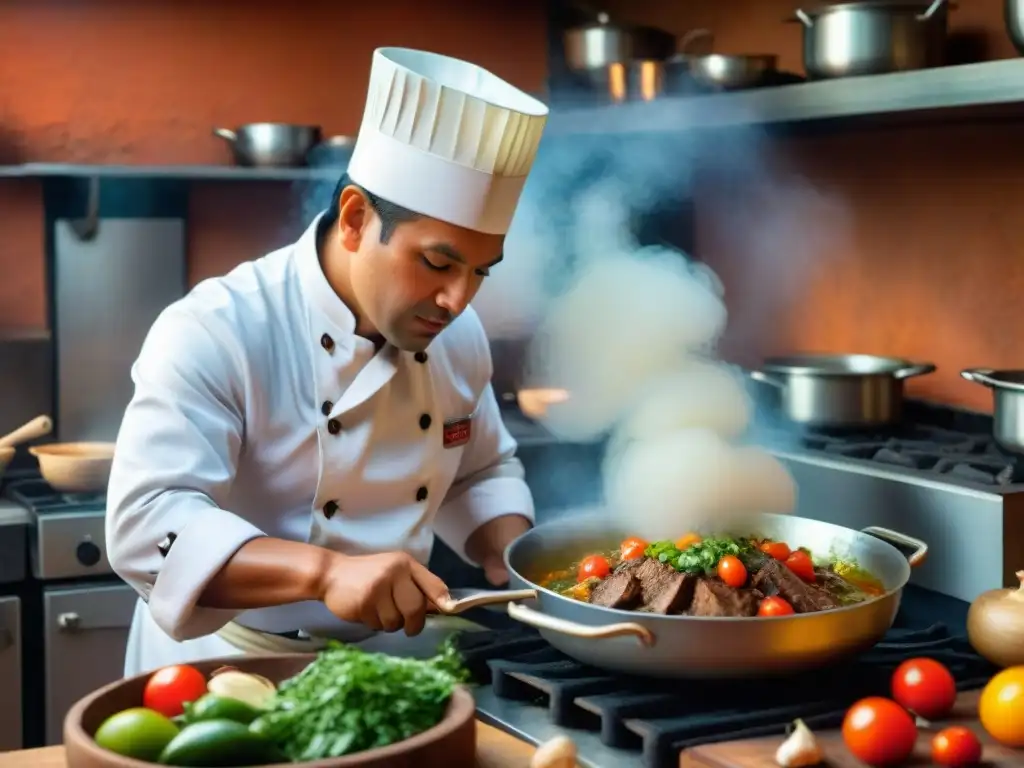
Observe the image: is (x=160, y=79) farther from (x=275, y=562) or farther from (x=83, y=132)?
(x=275, y=562)

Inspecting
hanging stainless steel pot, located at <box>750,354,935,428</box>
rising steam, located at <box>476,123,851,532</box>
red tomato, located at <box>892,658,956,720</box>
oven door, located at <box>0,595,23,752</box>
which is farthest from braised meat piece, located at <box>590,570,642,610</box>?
oven door, located at <box>0,595,23,752</box>

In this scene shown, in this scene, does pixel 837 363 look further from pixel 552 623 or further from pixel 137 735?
pixel 137 735

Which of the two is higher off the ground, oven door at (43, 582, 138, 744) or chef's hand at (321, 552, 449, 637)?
chef's hand at (321, 552, 449, 637)

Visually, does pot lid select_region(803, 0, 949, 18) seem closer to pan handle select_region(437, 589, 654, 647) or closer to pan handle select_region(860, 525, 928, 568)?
pan handle select_region(860, 525, 928, 568)

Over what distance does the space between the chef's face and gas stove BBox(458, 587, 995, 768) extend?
47 cm

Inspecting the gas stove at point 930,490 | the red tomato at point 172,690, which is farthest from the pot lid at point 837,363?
the red tomato at point 172,690

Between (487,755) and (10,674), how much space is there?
6.39 feet

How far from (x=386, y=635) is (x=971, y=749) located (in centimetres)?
93

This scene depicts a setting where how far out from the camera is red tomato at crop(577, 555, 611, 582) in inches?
80.8

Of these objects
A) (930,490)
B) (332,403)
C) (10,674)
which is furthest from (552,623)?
(10,674)

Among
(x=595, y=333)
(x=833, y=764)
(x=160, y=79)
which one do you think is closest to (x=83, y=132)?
(x=160, y=79)

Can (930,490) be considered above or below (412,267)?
below

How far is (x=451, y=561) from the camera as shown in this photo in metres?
3.42

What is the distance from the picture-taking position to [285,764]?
1.33m
